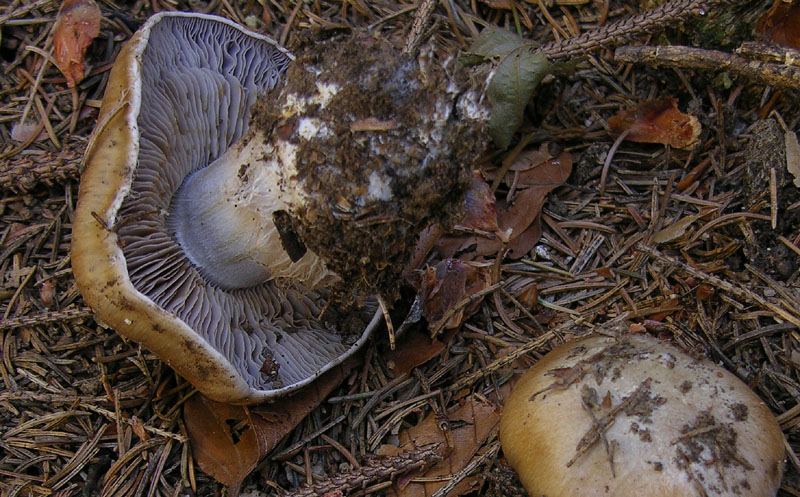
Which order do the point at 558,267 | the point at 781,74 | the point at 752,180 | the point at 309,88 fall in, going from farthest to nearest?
the point at 558,267
the point at 752,180
the point at 781,74
the point at 309,88

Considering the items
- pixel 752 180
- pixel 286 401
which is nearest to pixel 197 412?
pixel 286 401

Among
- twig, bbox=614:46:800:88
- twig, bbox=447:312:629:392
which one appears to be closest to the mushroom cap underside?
twig, bbox=447:312:629:392

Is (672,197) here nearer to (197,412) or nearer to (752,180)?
(752,180)

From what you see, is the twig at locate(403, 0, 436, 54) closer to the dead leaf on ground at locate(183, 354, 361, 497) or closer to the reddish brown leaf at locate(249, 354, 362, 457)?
the reddish brown leaf at locate(249, 354, 362, 457)

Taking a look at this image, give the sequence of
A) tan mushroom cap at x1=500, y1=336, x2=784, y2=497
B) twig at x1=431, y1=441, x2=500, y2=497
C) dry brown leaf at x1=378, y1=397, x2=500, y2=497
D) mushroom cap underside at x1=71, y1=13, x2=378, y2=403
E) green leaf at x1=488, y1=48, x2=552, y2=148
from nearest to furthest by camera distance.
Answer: tan mushroom cap at x1=500, y1=336, x2=784, y2=497
mushroom cap underside at x1=71, y1=13, x2=378, y2=403
twig at x1=431, y1=441, x2=500, y2=497
dry brown leaf at x1=378, y1=397, x2=500, y2=497
green leaf at x1=488, y1=48, x2=552, y2=148

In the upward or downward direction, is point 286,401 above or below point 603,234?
below

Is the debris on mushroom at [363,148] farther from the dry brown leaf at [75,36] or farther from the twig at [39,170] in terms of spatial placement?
the dry brown leaf at [75,36]
